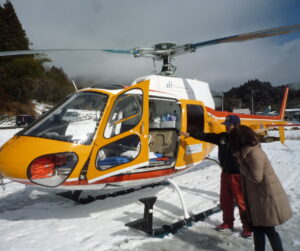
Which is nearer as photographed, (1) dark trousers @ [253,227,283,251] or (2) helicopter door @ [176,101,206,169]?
(1) dark trousers @ [253,227,283,251]

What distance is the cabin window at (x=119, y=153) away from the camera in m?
3.53

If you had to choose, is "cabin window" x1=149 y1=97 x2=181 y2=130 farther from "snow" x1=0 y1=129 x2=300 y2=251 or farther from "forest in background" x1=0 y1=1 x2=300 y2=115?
"forest in background" x1=0 y1=1 x2=300 y2=115

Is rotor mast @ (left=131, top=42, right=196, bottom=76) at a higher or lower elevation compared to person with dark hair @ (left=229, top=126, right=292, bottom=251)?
higher

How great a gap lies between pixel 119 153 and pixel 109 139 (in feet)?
2.48

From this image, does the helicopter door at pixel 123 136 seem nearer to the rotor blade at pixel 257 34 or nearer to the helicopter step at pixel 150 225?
the helicopter step at pixel 150 225

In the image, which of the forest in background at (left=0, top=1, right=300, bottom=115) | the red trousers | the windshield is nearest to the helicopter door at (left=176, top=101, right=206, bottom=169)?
the red trousers

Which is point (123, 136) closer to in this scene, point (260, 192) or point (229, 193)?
point (229, 193)

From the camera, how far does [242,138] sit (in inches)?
96.9

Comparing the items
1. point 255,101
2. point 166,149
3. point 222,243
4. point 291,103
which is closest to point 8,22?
point 166,149

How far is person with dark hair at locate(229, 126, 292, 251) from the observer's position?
7.62 feet

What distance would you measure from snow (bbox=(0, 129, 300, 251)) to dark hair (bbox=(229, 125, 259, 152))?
4.93 ft

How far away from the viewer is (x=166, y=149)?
17.3ft

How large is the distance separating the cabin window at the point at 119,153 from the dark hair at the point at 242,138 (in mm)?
1600

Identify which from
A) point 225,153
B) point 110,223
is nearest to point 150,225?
point 110,223
